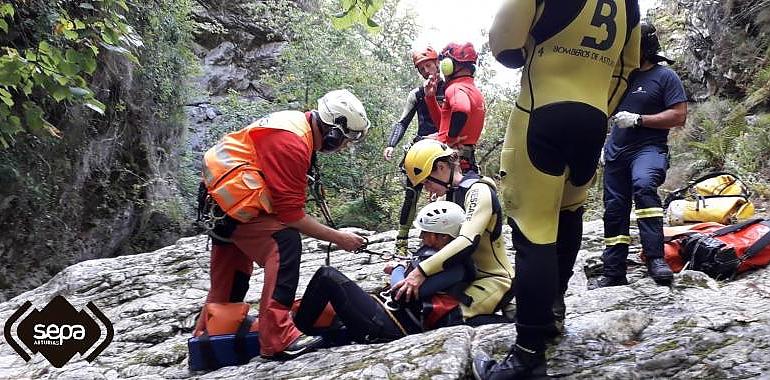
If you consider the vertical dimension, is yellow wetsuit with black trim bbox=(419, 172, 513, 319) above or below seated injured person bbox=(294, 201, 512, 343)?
above

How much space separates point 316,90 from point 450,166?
10048mm

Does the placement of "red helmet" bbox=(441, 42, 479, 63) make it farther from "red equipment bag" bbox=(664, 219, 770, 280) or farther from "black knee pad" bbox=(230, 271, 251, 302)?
"black knee pad" bbox=(230, 271, 251, 302)

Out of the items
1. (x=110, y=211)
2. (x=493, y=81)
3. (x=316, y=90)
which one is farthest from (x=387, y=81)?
(x=110, y=211)

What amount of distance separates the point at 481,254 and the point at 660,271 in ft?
5.68

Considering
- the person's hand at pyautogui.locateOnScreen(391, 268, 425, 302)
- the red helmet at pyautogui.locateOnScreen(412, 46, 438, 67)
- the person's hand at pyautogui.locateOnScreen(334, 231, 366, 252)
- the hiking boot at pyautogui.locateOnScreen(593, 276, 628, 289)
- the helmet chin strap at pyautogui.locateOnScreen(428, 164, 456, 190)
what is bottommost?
the hiking boot at pyautogui.locateOnScreen(593, 276, 628, 289)

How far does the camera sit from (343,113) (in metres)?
4.00

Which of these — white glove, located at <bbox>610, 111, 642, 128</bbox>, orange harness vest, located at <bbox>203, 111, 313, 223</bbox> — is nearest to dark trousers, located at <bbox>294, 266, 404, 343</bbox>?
orange harness vest, located at <bbox>203, 111, 313, 223</bbox>

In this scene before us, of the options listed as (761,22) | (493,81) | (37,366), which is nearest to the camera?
Result: (37,366)

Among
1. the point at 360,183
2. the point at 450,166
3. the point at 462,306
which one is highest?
the point at 450,166

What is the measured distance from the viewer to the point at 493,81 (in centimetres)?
1944

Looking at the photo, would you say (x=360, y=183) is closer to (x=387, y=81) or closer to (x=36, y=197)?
(x=387, y=81)

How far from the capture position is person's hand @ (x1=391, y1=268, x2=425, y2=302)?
365cm

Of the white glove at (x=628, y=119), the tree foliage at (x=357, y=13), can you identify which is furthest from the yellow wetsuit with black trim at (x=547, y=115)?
the white glove at (x=628, y=119)

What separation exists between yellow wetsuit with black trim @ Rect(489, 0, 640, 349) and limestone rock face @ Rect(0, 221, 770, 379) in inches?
22.0
